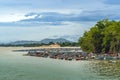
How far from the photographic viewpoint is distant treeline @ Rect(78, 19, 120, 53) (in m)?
128

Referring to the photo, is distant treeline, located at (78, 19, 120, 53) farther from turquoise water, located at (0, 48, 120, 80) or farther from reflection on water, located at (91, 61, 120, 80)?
reflection on water, located at (91, 61, 120, 80)

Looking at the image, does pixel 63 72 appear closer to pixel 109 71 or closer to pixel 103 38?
pixel 109 71

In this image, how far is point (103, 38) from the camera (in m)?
135

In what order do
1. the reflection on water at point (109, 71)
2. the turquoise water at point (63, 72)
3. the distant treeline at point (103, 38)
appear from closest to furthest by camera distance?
1. the turquoise water at point (63, 72)
2. the reflection on water at point (109, 71)
3. the distant treeline at point (103, 38)

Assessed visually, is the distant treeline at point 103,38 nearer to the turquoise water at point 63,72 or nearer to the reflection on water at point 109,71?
the turquoise water at point 63,72

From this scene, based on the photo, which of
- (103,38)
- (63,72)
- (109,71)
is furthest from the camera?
(103,38)

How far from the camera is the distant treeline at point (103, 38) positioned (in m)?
128

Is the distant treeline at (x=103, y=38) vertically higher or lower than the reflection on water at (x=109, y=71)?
higher

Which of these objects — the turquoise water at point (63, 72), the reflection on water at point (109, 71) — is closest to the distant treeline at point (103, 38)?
the turquoise water at point (63, 72)

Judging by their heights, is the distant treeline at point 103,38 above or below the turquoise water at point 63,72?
above

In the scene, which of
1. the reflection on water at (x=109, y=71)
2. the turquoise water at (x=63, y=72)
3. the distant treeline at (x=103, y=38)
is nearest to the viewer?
the turquoise water at (x=63, y=72)

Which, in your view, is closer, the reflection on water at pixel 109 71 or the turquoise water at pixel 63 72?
the turquoise water at pixel 63 72

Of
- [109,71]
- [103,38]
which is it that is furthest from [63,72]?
[103,38]

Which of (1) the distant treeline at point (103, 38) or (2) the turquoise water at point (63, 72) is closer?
(2) the turquoise water at point (63, 72)
